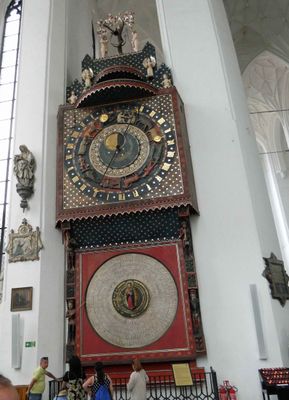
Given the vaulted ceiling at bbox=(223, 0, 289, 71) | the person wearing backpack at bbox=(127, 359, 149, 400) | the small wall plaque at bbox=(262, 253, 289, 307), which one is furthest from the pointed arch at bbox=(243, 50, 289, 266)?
the person wearing backpack at bbox=(127, 359, 149, 400)

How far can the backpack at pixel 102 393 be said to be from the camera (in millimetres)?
4703

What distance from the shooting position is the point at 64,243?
7758mm

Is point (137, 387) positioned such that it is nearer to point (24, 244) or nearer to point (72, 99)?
point (24, 244)

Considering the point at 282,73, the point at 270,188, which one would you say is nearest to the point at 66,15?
the point at 282,73

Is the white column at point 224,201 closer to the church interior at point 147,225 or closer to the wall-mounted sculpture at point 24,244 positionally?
the church interior at point 147,225

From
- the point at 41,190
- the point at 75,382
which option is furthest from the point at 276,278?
the point at 41,190

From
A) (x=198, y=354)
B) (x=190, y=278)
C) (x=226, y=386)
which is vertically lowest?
(x=226, y=386)

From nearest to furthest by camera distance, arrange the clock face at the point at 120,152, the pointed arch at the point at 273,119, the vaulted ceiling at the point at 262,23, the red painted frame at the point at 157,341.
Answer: the red painted frame at the point at 157,341, the clock face at the point at 120,152, the vaulted ceiling at the point at 262,23, the pointed arch at the point at 273,119

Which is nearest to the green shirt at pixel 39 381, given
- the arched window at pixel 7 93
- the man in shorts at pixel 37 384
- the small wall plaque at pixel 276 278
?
the man in shorts at pixel 37 384

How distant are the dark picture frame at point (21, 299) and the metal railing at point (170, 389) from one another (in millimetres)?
1378

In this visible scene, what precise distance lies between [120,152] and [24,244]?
260 cm

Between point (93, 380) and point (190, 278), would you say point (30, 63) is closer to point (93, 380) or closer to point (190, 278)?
point (190, 278)

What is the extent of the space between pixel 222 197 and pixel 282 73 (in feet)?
45.8

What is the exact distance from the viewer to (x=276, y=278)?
22.9ft
